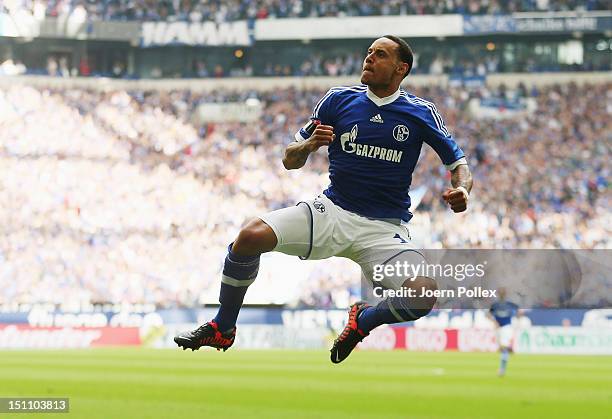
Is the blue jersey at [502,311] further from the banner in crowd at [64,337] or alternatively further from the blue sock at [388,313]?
the blue sock at [388,313]

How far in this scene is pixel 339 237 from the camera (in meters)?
7.67

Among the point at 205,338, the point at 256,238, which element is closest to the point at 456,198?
the point at 256,238

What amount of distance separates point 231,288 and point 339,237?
0.90m

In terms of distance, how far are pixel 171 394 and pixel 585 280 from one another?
997cm

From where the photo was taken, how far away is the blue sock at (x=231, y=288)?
25.2ft

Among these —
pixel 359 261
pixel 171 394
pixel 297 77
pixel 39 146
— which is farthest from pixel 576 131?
pixel 359 261

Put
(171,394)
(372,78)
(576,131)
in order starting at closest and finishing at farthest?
(372,78)
(171,394)
(576,131)

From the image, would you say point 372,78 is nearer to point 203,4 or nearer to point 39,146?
point 39,146

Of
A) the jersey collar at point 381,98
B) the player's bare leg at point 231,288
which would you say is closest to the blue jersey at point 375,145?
the jersey collar at point 381,98

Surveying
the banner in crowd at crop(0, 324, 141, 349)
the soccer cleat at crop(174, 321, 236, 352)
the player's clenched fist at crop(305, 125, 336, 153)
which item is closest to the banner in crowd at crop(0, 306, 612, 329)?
the banner in crowd at crop(0, 324, 141, 349)

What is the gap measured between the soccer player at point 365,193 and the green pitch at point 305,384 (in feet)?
15.0

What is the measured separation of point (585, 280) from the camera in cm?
2169

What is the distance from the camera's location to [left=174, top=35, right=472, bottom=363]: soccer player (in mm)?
7570

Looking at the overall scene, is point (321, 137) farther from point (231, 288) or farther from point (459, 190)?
point (231, 288)
